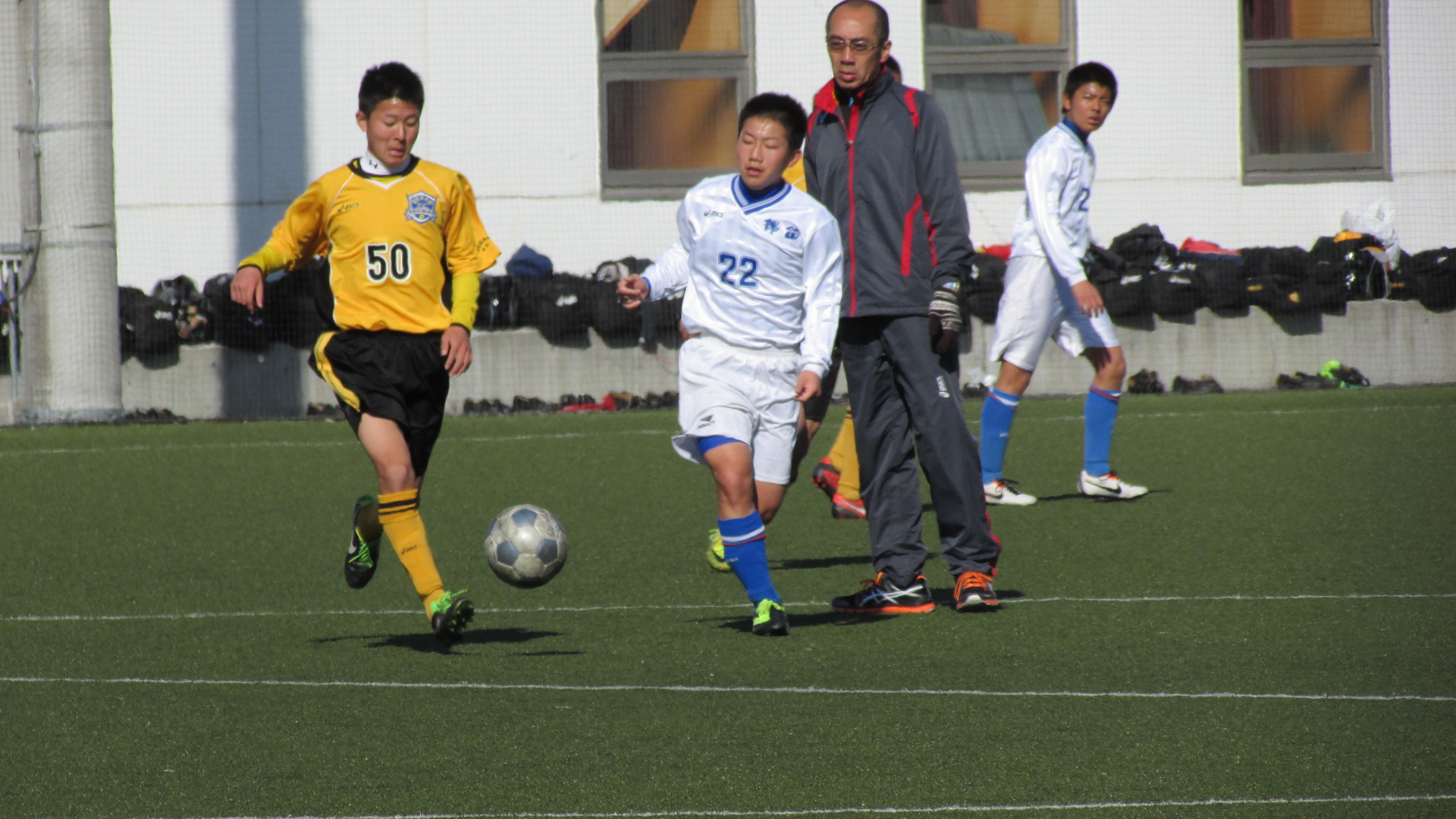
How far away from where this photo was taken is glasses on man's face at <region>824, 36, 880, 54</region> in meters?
6.18

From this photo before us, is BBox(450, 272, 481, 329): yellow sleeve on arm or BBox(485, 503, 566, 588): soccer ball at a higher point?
BBox(450, 272, 481, 329): yellow sleeve on arm

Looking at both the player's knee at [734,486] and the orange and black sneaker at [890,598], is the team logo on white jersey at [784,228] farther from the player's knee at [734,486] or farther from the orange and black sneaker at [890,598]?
the orange and black sneaker at [890,598]

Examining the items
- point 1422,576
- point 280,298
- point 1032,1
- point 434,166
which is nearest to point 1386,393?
point 1032,1

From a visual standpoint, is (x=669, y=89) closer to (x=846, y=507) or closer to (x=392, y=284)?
(x=846, y=507)

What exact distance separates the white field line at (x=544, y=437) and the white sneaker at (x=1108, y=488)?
418 centimetres

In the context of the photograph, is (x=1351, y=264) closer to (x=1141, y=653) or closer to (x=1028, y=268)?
(x=1028, y=268)

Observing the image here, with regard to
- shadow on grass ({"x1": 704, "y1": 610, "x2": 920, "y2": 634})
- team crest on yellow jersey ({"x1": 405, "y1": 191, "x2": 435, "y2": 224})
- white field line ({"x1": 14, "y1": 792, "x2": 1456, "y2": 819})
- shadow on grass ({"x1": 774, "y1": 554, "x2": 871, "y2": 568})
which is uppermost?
team crest on yellow jersey ({"x1": 405, "y1": 191, "x2": 435, "y2": 224})

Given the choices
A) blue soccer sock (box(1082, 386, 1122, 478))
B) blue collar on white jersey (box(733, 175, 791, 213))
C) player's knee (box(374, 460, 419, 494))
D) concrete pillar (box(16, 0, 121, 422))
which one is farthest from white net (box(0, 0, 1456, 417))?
player's knee (box(374, 460, 419, 494))

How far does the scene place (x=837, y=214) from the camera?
20.9ft

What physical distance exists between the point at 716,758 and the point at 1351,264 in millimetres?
13588

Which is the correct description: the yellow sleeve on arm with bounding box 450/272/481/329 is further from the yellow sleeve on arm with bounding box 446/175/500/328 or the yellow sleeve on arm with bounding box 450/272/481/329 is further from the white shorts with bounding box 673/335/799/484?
the white shorts with bounding box 673/335/799/484

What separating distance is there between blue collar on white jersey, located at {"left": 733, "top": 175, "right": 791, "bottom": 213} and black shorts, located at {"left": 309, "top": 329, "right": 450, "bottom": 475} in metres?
1.18

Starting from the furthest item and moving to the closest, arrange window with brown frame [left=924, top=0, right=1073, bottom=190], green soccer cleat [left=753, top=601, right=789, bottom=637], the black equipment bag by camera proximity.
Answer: window with brown frame [left=924, top=0, right=1073, bottom=190], the black equipment bag, green soccer cleat [left=753, top=601, right=789, bottom=637]

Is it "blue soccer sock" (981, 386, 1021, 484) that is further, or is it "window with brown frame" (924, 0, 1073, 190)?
"window with brown frame" (924, 0, 1073, 190)
